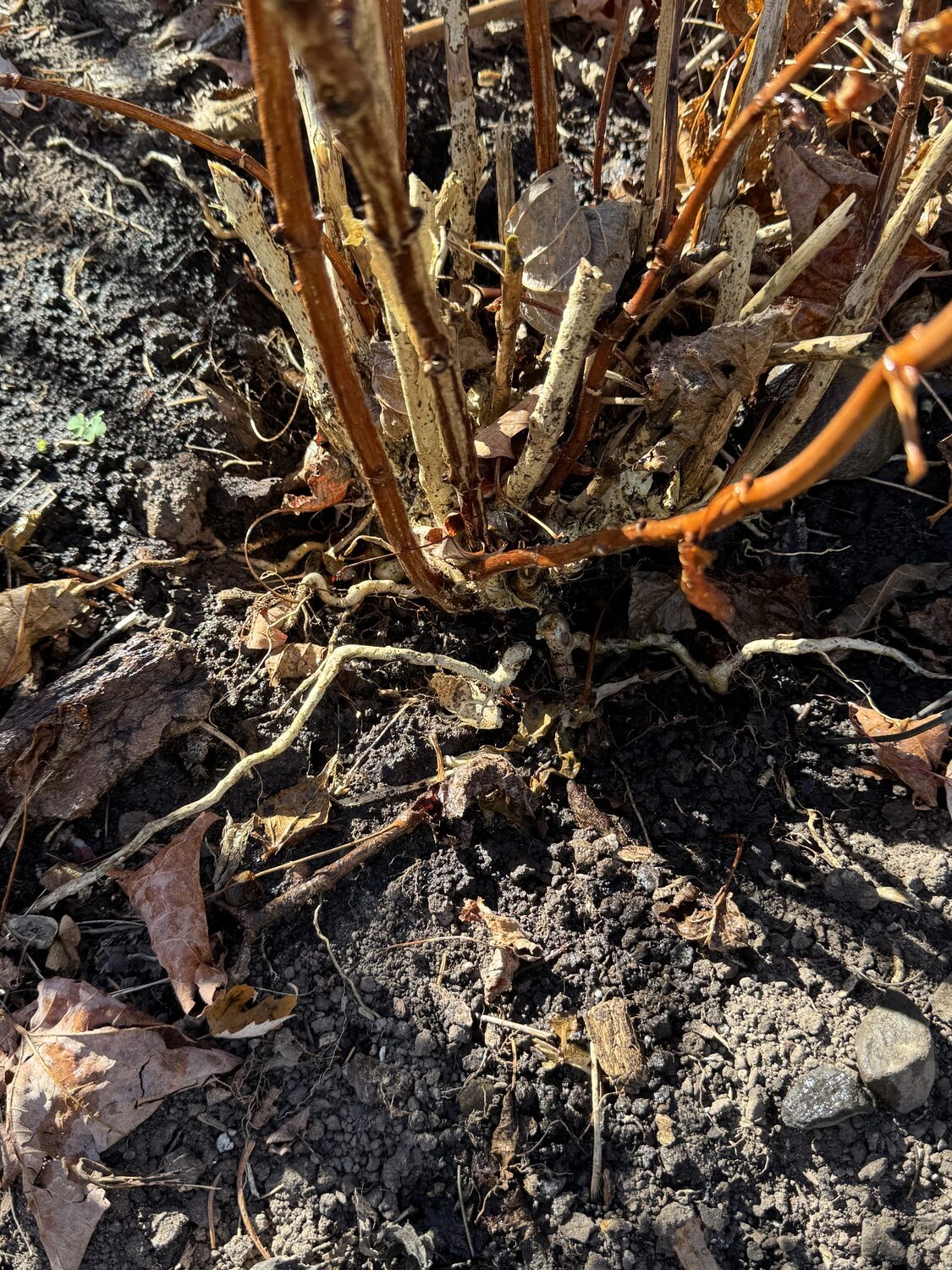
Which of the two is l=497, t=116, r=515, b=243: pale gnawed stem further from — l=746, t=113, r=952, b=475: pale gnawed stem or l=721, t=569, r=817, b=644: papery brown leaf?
l=721, t=569, r=817, b=644: papery brown leaf

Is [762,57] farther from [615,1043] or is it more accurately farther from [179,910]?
[179,910]

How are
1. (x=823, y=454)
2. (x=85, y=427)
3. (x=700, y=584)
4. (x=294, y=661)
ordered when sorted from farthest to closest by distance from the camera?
1. (x=85, y=427)
2. (x=294, y=661)
3. (x=700, y=584)
4. (x=823, y=454)

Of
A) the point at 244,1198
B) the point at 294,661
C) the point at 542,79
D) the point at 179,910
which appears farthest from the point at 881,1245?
the point at 542,79

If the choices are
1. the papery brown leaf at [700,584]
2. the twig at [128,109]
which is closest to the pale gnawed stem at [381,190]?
the papery brown leaf at [700,584]

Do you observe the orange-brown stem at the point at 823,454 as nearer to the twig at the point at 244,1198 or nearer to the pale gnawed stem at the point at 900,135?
the pale gnawed stem at the point at 900,135

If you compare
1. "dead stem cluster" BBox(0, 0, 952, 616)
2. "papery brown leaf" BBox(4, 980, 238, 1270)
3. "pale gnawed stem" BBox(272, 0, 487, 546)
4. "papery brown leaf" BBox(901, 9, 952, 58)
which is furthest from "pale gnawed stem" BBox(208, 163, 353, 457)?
"papery brown leaf" BBox(4, 980, 238, 1270)

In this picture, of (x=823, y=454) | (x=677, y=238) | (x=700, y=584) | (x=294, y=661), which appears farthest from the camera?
(x=294, y=661)

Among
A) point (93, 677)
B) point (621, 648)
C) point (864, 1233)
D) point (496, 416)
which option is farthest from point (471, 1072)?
point (496, 416)
